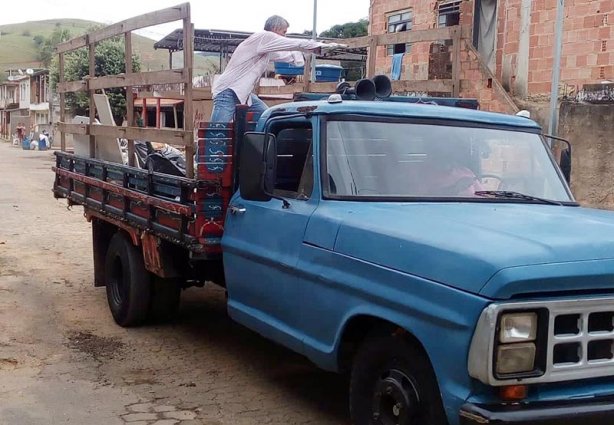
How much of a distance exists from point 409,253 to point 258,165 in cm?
129

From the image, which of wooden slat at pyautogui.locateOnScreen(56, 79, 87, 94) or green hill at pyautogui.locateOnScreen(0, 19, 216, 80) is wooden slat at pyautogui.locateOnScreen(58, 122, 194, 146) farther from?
green hill at pyautogui.locateOnScreen(0, 19, 216, 80)

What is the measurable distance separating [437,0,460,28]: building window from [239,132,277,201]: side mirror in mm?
11779

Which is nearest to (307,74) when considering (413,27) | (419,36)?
(419,36)

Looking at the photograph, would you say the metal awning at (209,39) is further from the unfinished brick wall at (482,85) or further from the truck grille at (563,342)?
the truck grille at (563,342)

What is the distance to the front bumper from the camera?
115 inches

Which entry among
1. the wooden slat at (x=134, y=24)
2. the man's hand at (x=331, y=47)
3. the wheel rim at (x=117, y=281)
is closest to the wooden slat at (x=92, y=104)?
the wooden slat at (x=134, y=24)

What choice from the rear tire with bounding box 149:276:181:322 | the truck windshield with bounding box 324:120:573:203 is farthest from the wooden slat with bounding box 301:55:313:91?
the truck windshield with bounding box 324:120:573:203

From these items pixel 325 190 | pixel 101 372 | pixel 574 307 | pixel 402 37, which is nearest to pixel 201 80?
pixel 402 37

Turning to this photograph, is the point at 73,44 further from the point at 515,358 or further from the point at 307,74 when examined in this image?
the point at 515,358

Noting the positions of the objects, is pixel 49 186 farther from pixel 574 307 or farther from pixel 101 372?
pixel 574 307

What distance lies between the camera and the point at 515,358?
297 centimetres

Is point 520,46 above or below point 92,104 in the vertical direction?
above

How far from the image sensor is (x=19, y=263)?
9.66 meters

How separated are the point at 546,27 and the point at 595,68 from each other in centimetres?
126
